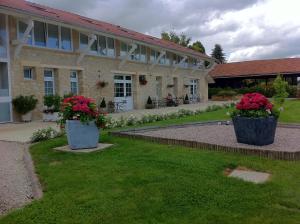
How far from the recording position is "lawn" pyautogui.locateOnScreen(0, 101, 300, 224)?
136 inches

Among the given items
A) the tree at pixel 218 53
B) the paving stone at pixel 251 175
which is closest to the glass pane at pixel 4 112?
the paving stone at pixel 251 175

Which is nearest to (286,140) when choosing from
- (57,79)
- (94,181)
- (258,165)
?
(258,165)

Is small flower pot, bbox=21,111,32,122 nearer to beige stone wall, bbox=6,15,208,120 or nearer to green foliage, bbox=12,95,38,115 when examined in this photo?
green foliage, bbox=12,95,38,115

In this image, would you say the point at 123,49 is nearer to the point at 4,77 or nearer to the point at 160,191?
the point at 4,77

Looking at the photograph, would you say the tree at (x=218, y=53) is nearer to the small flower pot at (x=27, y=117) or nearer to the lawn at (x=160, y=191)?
the small flower pot at (x=27, y=117)

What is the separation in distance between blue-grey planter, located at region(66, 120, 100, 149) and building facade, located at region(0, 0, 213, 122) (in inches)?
313

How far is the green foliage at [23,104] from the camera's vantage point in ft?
46.2

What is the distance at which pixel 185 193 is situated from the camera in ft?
13.4

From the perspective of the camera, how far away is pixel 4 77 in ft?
46.4

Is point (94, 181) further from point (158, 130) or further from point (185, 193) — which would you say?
point (158, 130)

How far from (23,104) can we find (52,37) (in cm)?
420

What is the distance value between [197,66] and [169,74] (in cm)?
568

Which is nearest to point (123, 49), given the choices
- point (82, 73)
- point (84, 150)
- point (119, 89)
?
point (119, 89)

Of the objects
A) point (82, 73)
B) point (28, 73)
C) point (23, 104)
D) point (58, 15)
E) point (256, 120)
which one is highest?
point (58, 15)
